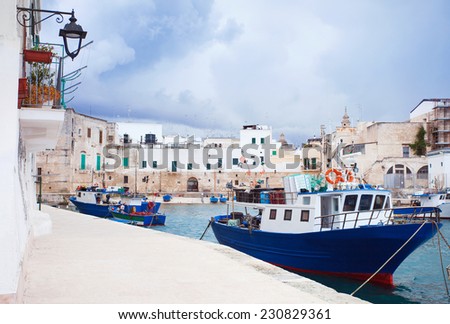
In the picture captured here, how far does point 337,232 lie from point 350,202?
131 centimetres

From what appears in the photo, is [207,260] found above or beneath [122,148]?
beneath

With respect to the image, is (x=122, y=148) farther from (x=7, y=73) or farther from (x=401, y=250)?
(x=7, y=73)

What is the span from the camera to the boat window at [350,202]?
46.0 feet

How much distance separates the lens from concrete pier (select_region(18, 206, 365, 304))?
5613mm

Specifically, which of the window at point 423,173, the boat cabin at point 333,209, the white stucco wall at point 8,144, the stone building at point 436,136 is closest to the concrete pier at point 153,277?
the white stucco wall at point 8,144

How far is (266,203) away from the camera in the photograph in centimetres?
1595

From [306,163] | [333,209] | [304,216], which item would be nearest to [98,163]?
[306,163]

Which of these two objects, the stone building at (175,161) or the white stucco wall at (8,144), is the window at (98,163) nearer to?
the stone building at (175,161)

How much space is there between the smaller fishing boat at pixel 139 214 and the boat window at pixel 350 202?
55.4ft

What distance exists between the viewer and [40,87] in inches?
278

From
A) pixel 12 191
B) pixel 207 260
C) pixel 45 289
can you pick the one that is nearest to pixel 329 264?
pixel 207 260

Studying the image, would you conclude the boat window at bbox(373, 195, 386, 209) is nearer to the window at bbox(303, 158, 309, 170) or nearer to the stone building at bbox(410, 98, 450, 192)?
the stone building at bbox(410, 98, 450, 192)
